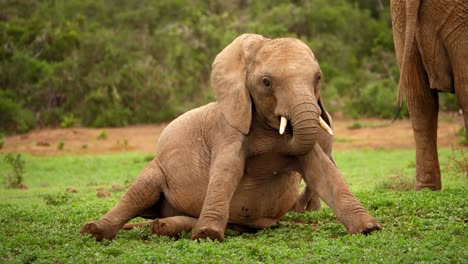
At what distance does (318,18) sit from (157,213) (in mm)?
20241

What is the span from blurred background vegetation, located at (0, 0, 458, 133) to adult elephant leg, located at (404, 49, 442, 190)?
1259cm

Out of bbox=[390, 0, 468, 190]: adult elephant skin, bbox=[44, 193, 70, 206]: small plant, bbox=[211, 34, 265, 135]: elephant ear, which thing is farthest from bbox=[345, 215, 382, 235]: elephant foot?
bbox=[44, 193, 70, 206]: small plant

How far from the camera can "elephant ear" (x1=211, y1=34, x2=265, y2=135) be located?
670 cm

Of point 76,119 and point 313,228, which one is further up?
point 313,228

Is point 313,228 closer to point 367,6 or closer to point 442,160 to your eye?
point 442,160

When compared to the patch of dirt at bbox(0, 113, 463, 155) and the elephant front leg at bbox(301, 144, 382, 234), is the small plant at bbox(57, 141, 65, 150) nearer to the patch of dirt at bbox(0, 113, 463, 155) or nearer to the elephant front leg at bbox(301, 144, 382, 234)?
the patch of dirt at bbox(0, 113, 463, 155)

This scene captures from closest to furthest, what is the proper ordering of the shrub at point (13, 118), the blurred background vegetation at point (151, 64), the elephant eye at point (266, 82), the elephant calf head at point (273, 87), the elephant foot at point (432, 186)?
the elephant calf head at point (273, 87) → the elephant eye at point (266, 82) → the elephant foot at point (432, 186) → the shrub at point (13, 118) → the blurred background vegetation at point (151, 64)

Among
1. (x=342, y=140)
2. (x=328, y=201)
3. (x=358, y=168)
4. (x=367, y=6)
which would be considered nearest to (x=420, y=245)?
(x=328, y=201)

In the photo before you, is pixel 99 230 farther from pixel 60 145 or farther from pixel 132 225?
pixel 60 145

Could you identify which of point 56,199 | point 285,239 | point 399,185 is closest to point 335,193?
point 285,239

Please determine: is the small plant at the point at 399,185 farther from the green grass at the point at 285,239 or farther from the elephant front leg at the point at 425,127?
the elephant front leg at the point at 425,127

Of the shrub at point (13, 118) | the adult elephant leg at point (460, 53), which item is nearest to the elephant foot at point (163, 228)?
the adult elephant leg at point (460, 53)

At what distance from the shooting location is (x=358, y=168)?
13594 millimetres

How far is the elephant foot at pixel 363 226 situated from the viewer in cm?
630
